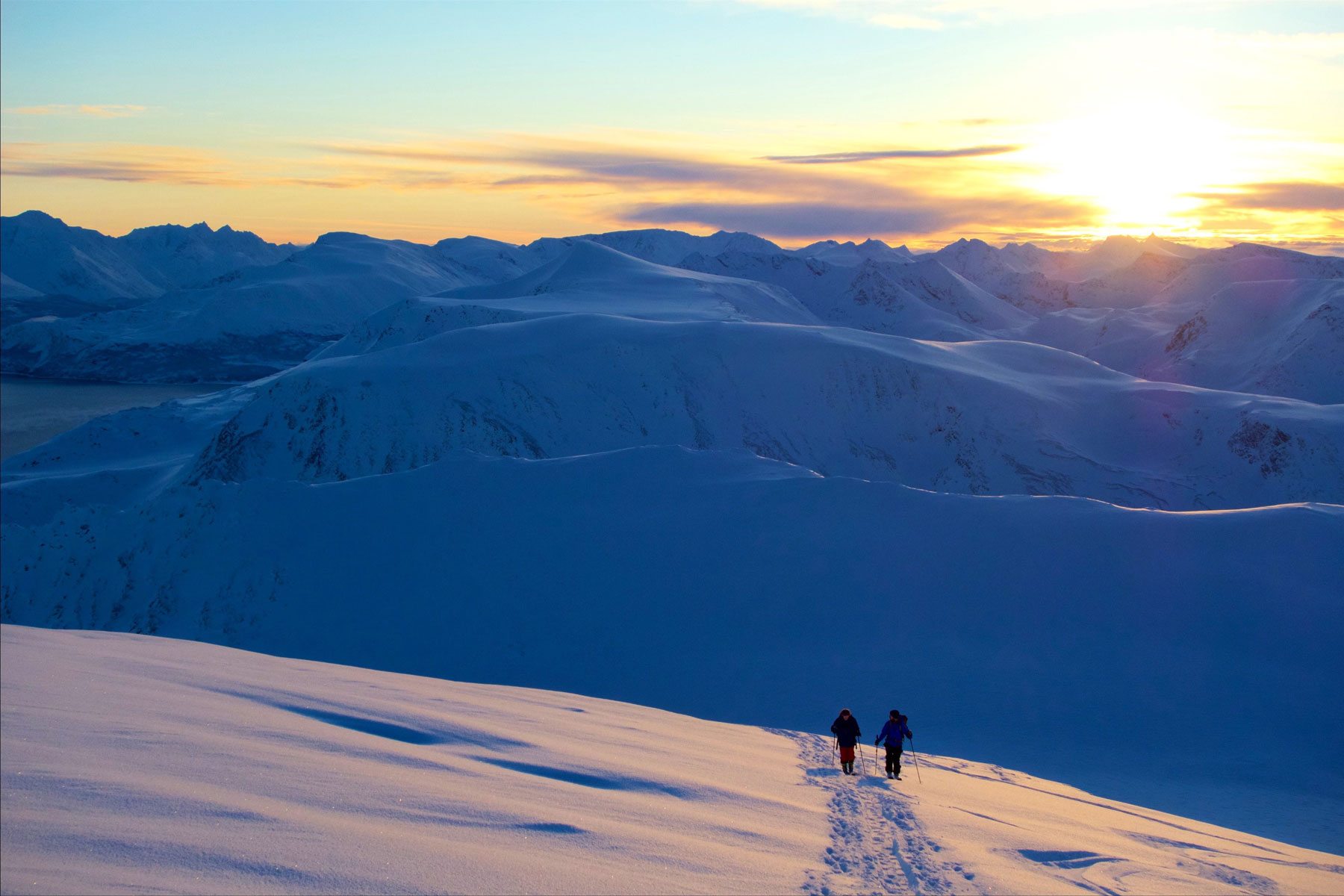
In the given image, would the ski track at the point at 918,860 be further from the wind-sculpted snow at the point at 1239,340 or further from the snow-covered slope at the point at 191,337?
the snow-covered slope at the point at 191,337

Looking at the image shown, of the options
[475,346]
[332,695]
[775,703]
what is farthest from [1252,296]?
[332,695]

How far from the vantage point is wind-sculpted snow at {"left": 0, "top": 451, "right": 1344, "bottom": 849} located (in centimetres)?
1886

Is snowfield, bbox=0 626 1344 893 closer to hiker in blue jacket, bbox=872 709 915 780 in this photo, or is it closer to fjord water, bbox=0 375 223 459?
hiker in blue jacket, bbox=872 709 915 780

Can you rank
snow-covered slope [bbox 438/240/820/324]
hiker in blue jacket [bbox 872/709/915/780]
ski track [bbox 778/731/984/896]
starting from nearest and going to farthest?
ski track [bbox 778/731/984/896], hiker in blue jacket [bbox 872/709/915/780], snow-covered slope [bbox 438/240/820/324]

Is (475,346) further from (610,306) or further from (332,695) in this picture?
(332,695)

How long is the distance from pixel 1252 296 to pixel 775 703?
126 m

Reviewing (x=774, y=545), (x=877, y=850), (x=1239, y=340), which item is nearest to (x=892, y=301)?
(x=1239, y=340)

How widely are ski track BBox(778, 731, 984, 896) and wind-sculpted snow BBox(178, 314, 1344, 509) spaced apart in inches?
1530

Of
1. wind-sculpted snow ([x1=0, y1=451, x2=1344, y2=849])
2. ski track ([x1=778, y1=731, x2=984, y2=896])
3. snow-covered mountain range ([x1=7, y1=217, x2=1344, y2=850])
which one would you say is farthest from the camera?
snow-covered mountain range ([x1=7, y1=217, x2=1344, y2=850])

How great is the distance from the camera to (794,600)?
24.1 m

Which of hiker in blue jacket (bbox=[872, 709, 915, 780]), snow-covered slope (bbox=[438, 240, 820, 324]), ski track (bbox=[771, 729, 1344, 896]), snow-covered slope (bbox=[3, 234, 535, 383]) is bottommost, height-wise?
snow-covered slope (bbox=[3, 234, 535, 383])

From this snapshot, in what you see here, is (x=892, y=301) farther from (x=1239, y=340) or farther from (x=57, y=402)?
(x=57, y=402)

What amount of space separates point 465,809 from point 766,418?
47.7 meters

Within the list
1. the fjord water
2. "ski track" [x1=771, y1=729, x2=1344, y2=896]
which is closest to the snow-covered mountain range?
"ski track" [x1=771, y1=729, x2=1344, y2=896]
